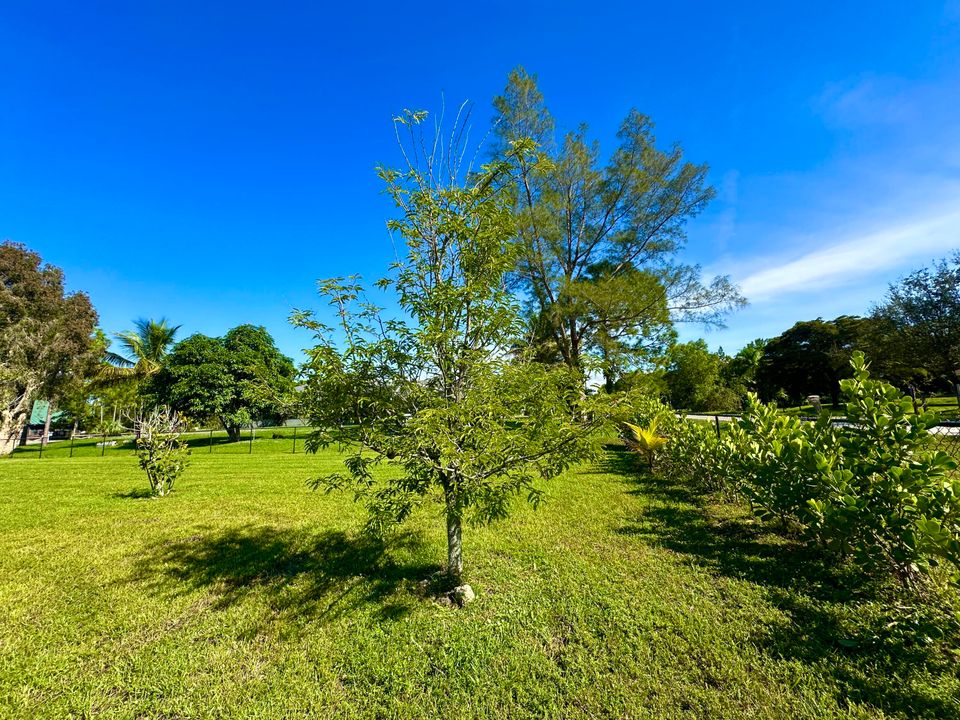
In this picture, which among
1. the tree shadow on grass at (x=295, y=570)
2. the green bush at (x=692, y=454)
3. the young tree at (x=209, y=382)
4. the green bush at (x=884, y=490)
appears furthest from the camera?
the young tree at (x=209, y=382)

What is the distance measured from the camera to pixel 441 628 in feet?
11.3

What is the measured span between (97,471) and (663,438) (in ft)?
58.8

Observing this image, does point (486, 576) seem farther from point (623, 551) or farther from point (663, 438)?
point (663, 438)

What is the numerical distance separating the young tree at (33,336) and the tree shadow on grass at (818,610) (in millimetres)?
28035

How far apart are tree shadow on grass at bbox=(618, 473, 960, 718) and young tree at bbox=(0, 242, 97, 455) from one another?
1104 inches

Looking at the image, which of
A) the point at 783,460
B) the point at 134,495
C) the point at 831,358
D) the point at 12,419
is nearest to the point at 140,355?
the point at 12,419

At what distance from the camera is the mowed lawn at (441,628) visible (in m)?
2.57

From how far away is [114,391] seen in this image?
94.5ft

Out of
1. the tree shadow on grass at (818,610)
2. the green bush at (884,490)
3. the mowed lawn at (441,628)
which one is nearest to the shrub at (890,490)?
the green bush at (884,490)

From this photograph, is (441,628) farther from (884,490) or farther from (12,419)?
(12,419)

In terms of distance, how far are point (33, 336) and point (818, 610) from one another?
30.1 m

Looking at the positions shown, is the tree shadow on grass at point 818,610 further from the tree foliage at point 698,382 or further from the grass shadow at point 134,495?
the tree foliage at point 698,382

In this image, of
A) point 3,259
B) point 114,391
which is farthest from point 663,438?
point 114,391

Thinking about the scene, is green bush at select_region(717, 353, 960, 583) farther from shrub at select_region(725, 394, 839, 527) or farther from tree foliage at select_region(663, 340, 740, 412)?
tree foliage at select_region(663, 340, 740, 412)
